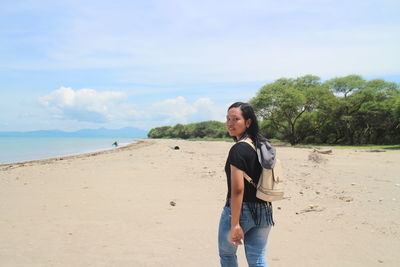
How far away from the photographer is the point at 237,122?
2.82 meters

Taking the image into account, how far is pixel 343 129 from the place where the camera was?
149ft

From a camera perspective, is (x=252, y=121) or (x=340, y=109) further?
(x=340, y=109)

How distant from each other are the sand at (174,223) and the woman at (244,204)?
1613 mm

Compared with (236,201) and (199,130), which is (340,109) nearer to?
(236,201)

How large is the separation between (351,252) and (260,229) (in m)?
2.49

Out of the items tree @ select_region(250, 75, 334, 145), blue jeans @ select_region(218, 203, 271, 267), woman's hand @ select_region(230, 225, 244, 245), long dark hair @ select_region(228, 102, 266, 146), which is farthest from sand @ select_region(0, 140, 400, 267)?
Answer: tree @ select_region(250, 75, 334, 145)

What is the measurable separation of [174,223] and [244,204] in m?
3.45

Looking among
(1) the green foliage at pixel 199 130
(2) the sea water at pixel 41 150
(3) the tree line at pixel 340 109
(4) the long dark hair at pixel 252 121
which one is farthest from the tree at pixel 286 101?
(1) the green foliage at pixel 199 130

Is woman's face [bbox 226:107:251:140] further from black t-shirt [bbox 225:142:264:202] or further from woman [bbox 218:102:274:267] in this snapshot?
black t-shirt [bbox 225:142:264:202]

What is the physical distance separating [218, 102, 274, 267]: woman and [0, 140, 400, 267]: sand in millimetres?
1613

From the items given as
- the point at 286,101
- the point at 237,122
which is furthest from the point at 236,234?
the point at 286,101

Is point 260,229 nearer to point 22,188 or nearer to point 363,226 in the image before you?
point 363,226

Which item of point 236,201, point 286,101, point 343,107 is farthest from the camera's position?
point 343,107

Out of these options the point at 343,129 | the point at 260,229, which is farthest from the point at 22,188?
the point at 343,129
